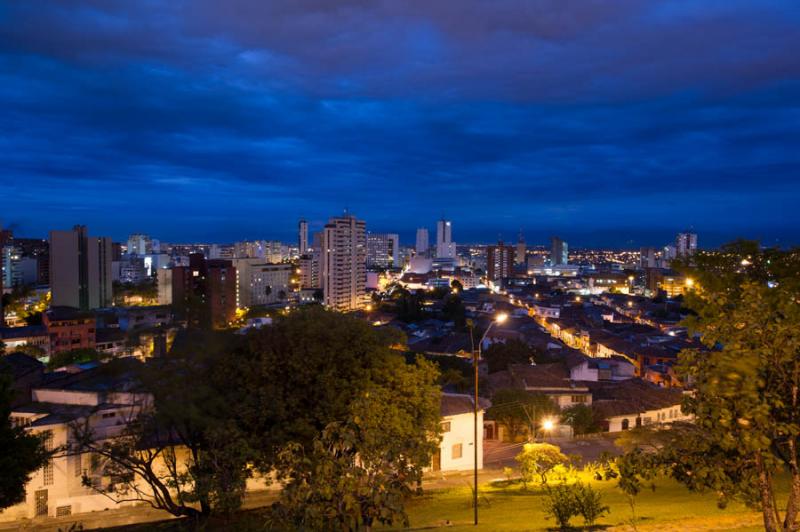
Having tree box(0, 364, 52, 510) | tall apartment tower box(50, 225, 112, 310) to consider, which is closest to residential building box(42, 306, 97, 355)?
tall apartment tower box(50, 225, 112, 310)

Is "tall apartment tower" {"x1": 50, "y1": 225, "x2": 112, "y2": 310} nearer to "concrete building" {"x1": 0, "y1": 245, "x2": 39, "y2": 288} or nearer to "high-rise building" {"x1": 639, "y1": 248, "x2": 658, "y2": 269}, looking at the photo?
"concrete building" {"x1": 0, "y1": 245, "x2": 39, "y2": 288}

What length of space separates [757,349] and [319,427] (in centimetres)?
829

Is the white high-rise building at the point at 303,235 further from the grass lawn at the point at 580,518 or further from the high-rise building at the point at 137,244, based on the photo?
the grass lawn at the point at 580,518

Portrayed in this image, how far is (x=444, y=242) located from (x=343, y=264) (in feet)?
375

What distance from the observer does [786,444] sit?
14.2 ft

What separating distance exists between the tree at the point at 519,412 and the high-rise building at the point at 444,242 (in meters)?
161

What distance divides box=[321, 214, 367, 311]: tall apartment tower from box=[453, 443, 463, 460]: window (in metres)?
53.4

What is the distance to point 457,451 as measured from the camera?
1584 cm

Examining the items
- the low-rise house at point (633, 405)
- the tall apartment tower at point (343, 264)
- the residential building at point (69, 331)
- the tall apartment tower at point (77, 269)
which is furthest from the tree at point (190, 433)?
the tall apartment tower at point (343, 264)

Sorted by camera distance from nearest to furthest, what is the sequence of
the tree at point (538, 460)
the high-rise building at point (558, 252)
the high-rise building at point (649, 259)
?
the tree at point (538, 460)
the high-rise building at point (649, 259)
the high-rise building at point (558, 252)

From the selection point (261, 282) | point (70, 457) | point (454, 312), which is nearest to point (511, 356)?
point (70, 457)

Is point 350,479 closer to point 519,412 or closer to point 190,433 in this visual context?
point 190,433

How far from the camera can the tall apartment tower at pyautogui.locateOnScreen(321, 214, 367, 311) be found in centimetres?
7025

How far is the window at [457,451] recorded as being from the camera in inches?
621
